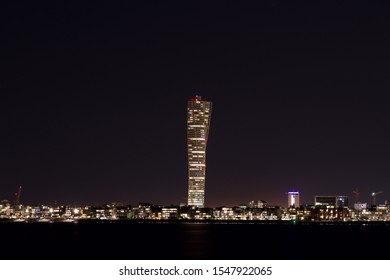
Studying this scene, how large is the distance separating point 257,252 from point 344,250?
13.7 meters

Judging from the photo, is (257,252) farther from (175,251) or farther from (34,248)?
(34,248)

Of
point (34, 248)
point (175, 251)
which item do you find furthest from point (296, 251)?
point (34, 248)

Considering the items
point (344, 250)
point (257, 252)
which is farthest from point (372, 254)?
point (257, 252)
